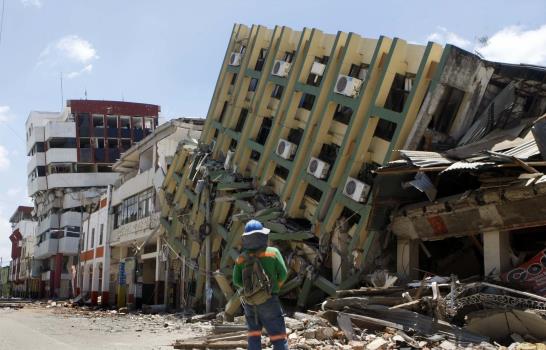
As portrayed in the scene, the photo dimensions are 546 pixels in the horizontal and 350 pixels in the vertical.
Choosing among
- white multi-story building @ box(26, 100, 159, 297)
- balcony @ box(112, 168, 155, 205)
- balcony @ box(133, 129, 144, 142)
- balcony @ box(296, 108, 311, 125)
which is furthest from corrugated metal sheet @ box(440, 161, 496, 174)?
balcony @ box(133, 129, 144, 142)

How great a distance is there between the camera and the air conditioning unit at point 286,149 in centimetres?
1457

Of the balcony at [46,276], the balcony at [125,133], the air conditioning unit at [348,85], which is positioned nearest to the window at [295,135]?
the air conditioning unit at [348,85]

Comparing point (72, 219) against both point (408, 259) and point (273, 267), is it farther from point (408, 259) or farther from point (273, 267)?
point (273, 267)

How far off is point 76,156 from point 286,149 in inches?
1783

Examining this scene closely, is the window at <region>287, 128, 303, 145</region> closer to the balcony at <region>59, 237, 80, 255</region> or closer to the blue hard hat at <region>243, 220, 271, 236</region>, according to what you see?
the blue hard hat at <region>243, 220, 271, 236</region>

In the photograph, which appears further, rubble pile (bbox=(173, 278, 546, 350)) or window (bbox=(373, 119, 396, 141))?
window (bbox=(373, 119, 396, 141))

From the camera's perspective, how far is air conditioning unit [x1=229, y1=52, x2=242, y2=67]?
1873 cm

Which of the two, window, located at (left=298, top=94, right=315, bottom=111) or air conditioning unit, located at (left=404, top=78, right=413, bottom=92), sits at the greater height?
window, located at (left=298, top=94, right=315, bottom=111)

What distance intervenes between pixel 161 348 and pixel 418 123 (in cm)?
605

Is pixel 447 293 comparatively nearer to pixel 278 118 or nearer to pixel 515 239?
pixel 515 239

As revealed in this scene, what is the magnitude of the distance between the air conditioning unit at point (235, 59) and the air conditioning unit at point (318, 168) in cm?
621

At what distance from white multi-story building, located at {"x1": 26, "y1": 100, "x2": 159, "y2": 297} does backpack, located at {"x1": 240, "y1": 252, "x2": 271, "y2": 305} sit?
5018cm

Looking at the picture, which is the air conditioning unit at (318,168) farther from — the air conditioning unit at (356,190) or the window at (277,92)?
the window at (277,92)

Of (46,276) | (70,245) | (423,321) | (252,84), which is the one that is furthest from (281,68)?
(46,276)
